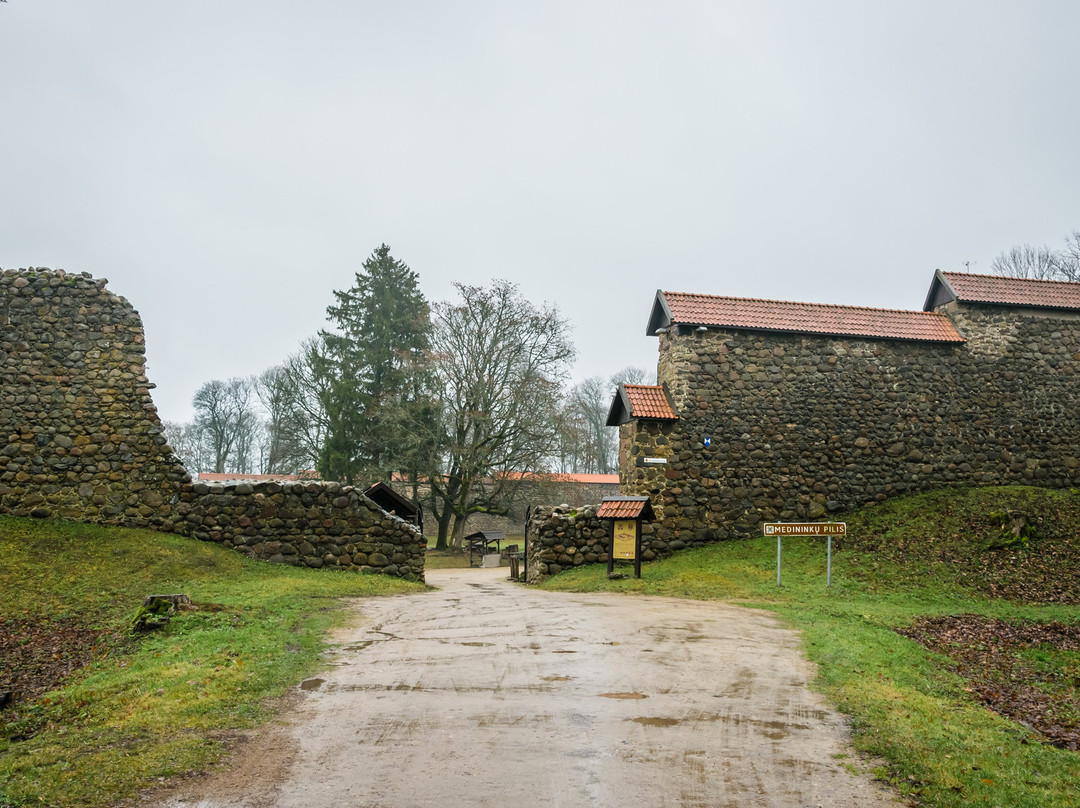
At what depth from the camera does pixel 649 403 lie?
62.3ft

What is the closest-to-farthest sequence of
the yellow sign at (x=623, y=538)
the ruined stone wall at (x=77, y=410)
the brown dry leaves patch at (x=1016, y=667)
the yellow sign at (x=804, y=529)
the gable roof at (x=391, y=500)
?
the brown dry leaves patch at (x=1016, y=667) < the ruined stone wall at (x=77, y=410) < the yellow sign at (x=804, y=529) < the yellow sign at (x=623, y=538) < the gable roof at (x=391, y=500)

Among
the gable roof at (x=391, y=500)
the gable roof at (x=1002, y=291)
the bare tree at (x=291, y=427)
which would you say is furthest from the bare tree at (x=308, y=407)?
the gable roof at (x=1002, y=291)

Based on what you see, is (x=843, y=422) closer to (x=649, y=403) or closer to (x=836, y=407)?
(x=836, y=407)

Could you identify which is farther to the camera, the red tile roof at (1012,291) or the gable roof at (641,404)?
the red tile roof at (1012,291)

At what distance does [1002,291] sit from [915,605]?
1143cm

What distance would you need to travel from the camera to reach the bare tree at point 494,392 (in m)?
32.2

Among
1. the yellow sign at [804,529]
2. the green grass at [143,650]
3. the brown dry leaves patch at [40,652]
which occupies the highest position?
the yellow sign at [804,529]

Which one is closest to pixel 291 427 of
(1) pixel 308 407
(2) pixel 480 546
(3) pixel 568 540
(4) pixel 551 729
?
(1) pixel 308 407

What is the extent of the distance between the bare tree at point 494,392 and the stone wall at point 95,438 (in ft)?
54.8

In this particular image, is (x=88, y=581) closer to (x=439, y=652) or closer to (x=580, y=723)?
(x=439, y=652)

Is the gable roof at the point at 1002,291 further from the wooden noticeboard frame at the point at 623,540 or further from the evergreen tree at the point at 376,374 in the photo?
the evergreen tree at the point at 376,374

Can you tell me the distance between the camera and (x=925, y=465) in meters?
19.7

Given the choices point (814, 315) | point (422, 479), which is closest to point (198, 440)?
point (422, 479)

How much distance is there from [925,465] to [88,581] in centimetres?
1817
